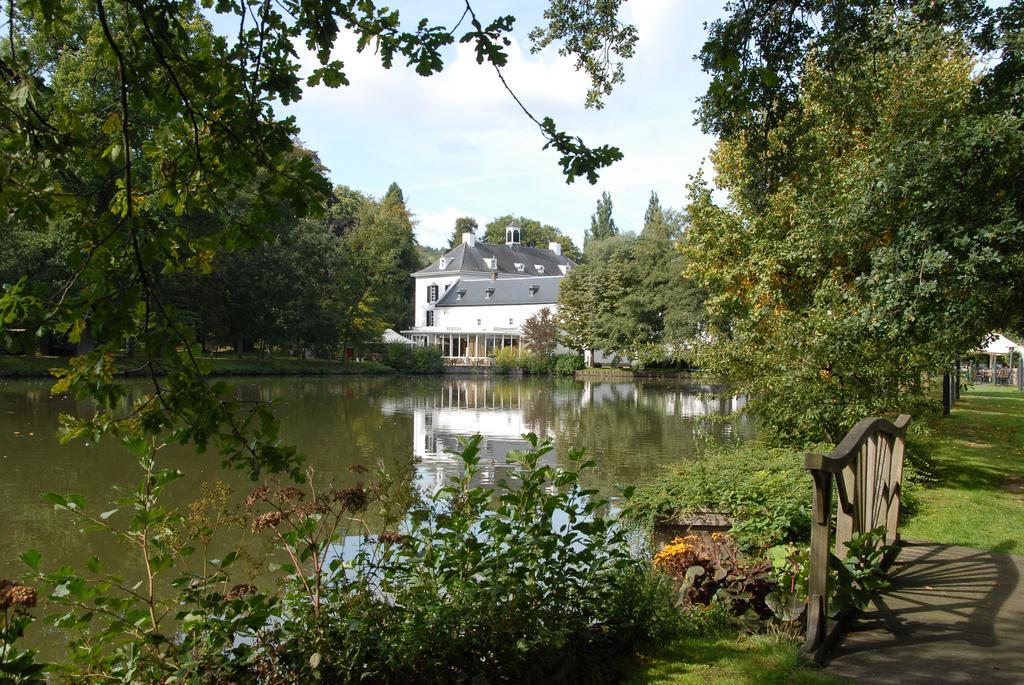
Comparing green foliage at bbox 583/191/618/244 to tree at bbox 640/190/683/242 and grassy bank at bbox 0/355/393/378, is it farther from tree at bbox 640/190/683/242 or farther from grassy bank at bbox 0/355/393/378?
grassy bank at bbox 0/355/393/378

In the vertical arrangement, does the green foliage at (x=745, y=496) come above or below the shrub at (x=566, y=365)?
below

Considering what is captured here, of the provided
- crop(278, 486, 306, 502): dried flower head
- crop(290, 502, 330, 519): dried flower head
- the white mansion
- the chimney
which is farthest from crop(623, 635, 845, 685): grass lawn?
the chimney

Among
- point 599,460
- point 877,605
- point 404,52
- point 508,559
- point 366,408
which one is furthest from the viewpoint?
point 366,408

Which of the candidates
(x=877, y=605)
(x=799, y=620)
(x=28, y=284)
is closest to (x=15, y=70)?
(x=28, y=284)

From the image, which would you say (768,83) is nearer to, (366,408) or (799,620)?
(799,620)

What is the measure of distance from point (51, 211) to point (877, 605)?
185 inches

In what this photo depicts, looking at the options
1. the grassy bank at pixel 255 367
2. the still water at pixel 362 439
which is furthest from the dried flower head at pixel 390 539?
the grassy bank at pixel 255 367

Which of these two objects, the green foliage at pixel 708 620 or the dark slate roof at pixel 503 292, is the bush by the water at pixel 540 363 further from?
the green foliage at pixel 708 620

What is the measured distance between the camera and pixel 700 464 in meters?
8.77

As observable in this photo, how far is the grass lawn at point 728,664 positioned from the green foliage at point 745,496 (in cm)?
157

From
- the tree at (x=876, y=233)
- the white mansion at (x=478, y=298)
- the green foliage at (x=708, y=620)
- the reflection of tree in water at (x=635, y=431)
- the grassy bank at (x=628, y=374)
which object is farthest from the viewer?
the white mansion at (x=478, y=298)

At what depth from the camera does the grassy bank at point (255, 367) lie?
33453 millimetres

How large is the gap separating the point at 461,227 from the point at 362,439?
8343 cm

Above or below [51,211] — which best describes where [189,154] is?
above
